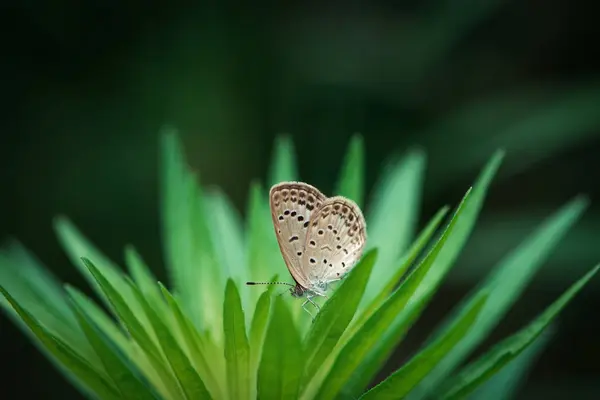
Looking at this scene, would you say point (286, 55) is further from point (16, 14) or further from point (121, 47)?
point (16, 14)

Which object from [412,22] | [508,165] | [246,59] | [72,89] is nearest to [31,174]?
[72,89]

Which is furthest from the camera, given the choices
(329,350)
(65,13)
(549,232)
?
(65,13)

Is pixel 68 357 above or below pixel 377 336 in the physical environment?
above

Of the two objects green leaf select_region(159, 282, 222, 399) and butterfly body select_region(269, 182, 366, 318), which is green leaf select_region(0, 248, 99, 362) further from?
butterfly body select_region(269, 182, 366, 318)

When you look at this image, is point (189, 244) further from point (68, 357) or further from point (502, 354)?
point (502, 354)

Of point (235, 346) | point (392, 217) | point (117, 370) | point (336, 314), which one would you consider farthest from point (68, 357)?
point (392, 217)
